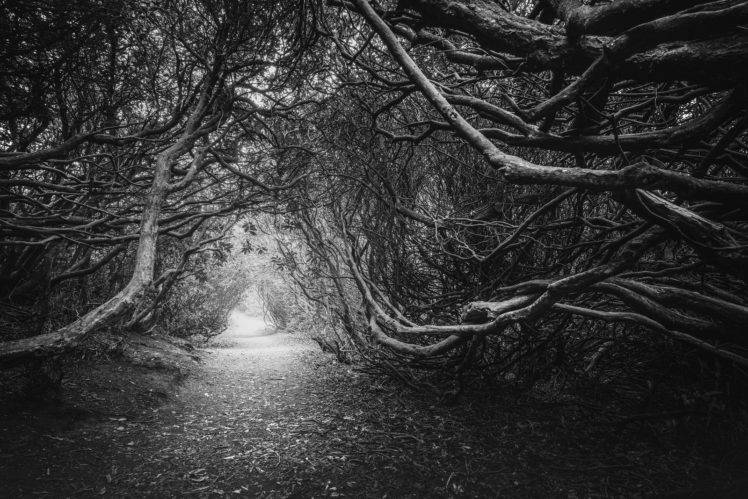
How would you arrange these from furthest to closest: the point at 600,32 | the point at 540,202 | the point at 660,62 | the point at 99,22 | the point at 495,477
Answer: the point at 540,202 → the point at 99,22 → the point at 495,477 → the point at 600,32 → the point at 660,62

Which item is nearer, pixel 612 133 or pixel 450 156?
pixel 612 133

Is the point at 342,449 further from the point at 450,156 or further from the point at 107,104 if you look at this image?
the point at 107,104

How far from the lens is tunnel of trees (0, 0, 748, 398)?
6.17 feet

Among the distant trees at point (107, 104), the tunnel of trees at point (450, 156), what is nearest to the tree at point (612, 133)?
the tunnel of trees at point (450, 156)

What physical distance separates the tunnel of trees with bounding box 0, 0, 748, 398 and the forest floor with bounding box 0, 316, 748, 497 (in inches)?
34.6

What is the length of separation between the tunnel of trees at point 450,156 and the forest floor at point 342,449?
88cm

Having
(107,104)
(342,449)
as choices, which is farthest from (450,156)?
(107,104)

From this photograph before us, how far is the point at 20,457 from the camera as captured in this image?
3.18 m

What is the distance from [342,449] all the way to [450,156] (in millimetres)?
4169

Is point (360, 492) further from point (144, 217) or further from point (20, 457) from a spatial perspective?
point (144, 217)

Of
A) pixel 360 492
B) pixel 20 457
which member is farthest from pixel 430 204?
pixel 20 457

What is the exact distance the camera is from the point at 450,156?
4289 millimetres

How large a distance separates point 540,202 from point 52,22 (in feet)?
21.4

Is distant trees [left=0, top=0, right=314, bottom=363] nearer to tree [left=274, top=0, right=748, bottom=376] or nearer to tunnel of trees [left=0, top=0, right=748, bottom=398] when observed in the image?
tunnel of trees [left=0, top=0, right=748, bottom=398]
